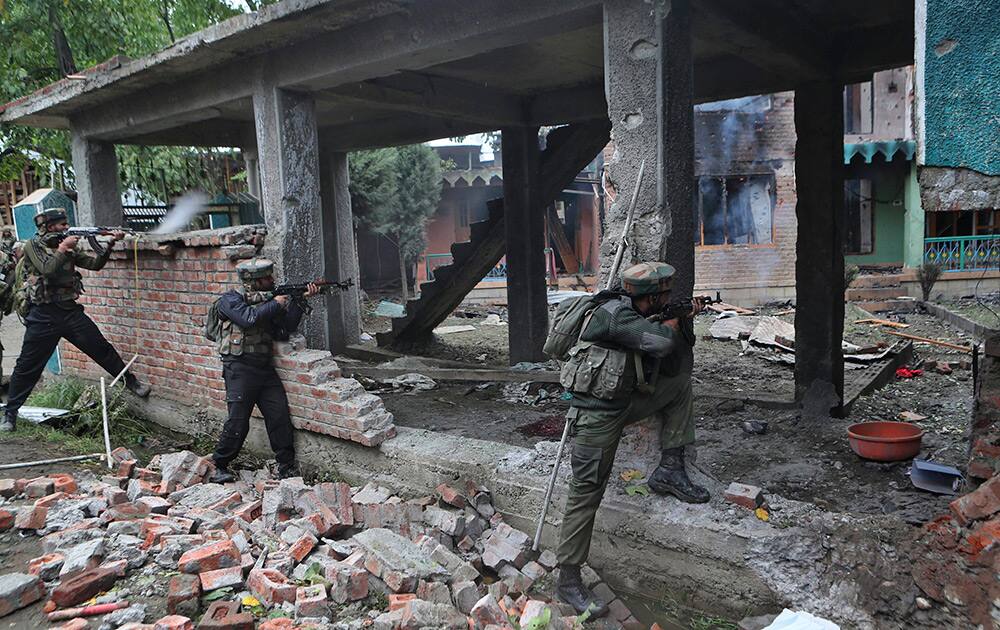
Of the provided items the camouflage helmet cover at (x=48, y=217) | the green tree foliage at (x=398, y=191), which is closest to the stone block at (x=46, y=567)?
the camouflage helmet cover at (x=48, y=217)

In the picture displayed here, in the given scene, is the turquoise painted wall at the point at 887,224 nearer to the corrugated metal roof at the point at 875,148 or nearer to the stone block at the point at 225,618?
the corrugated metal roof at the point at 875,148

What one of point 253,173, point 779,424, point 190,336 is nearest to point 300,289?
point 190,336

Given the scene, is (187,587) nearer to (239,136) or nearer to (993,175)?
(993,175)

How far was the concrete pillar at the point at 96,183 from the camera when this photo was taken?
24.3ft

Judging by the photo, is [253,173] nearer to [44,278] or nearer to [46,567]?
[44,278]

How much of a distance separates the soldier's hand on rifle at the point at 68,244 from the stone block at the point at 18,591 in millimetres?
3414

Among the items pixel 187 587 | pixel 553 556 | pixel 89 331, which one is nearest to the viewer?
pixel 187 587

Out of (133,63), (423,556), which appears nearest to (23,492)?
(423,556)

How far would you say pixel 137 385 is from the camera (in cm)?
668

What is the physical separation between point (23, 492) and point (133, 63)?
344cm

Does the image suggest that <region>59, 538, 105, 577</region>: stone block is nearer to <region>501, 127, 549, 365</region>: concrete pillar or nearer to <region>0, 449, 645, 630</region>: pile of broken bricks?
<region>0, 449, 645, 630</region>: pile of broken bricks

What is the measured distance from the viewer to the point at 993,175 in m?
2.09

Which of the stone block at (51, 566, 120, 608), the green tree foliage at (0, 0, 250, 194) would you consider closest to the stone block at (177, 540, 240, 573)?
the stone block at (51, 566, 120, 608)

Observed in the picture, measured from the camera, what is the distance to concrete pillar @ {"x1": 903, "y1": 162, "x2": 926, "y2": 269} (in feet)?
48.7
